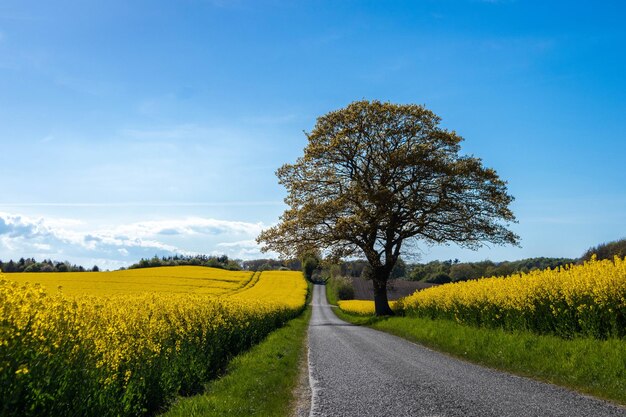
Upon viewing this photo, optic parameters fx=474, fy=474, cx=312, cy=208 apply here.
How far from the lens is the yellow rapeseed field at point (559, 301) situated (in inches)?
490

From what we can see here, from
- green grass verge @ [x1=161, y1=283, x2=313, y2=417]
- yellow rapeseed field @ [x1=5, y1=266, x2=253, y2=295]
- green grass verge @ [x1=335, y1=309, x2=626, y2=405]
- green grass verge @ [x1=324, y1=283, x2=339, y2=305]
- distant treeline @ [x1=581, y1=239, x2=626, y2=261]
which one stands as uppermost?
distant treeline @ [x1=581, y1=239, x2=626, y2=261]

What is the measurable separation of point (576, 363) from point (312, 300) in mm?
85736

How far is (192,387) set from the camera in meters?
11.9

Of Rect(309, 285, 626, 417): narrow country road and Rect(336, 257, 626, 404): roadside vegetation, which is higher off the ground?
Rect(336, 257, 626, 404): roadside vegetation

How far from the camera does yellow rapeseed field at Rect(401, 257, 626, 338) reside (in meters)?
Answer: 12.5

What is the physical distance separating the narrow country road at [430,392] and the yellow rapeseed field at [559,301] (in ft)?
10.2

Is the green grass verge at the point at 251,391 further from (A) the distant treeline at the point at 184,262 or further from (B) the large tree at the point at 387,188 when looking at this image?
(A) the distant treeline at the point at 184,262

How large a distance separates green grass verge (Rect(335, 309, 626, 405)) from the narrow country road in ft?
2.17

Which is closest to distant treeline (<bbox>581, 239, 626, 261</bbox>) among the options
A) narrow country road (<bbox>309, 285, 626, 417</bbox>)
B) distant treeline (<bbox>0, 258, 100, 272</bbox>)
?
narrow country road (<bbox>309, 285, 626, 417</bbox>)

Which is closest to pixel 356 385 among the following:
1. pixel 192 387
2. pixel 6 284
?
pixel 192 387

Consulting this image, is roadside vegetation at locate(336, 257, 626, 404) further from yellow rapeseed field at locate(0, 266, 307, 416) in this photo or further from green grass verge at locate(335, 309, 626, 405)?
yellow rapeseed field at locate(0, 266, 307, 416)

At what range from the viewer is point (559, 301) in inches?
568

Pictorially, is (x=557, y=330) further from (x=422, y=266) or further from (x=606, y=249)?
(x=422, y=266)

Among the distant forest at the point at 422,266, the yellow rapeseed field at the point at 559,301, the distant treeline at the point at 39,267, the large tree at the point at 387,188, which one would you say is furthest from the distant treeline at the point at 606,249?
the distant treeline at the point at 39,267
